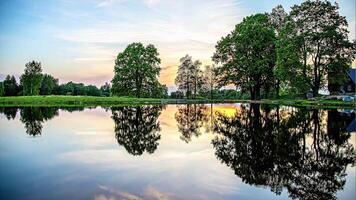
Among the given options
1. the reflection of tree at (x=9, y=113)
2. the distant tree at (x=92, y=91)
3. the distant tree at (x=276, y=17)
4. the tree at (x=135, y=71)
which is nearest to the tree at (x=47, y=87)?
the distant tree at (x=92, y=91)

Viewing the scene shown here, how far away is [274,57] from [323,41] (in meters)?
13.0

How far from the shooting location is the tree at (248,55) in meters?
61.7

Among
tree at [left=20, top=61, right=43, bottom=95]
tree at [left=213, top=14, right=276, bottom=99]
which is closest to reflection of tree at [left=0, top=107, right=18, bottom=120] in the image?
tree at [left=213, top=14, right=276, bottom=99]

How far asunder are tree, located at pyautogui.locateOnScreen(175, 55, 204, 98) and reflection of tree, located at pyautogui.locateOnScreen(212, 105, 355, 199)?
3710 inches

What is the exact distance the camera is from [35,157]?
12.0m

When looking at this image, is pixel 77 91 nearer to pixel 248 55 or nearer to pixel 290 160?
pixel 248 55

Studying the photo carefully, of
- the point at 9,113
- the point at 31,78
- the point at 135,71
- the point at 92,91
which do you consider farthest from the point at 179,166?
the point at 92,91

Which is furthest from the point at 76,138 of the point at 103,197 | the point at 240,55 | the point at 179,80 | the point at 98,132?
the point at 179,80

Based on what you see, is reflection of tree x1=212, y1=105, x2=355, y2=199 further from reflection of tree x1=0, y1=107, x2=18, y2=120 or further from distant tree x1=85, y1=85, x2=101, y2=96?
distant tree x1=85, y1=85, x2=101, y2=96

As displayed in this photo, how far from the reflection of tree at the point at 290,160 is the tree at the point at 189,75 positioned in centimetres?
9422

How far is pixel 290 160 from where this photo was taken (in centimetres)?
1144

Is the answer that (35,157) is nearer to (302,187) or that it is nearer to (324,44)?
(302,187)

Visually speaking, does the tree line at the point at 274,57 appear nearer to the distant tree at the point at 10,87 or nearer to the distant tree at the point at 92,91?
the distant tree at the point at 10,87

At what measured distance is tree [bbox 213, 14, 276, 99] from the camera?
61.7 metres
